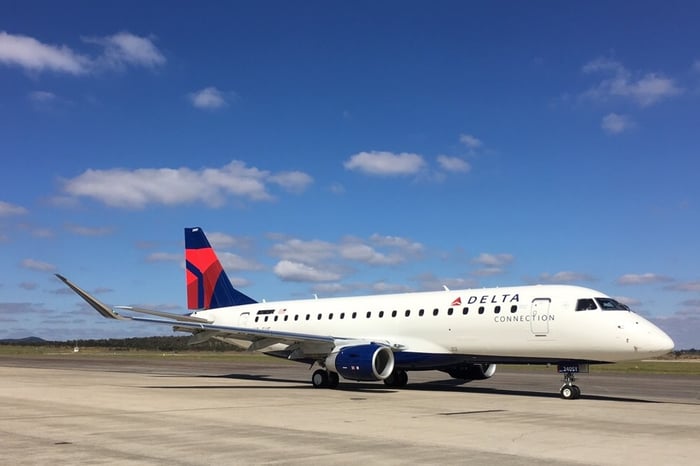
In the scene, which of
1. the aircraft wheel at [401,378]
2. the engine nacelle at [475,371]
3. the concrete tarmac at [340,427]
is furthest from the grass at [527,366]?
Result: the concrete tarmac at [340,427]

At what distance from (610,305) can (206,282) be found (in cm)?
2043

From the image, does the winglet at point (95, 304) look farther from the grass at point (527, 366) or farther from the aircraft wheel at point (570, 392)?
the grass at point (527, 366)

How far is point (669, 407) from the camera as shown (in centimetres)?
1856

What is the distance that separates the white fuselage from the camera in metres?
20.6

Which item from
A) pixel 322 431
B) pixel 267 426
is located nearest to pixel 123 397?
pixel 267 426

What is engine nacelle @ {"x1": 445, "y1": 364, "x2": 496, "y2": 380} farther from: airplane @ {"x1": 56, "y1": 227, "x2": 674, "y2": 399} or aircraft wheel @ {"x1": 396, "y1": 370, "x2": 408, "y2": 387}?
aircraft wheel @ {"x1": 396, "y1": 370, "x2": 408, "y2": 387}

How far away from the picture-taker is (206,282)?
3456 centimetres

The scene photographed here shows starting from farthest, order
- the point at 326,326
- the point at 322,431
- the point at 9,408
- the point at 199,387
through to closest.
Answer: the point at 326,326 < the point at 199,387 < the point at 9,408 < the point at 322,431

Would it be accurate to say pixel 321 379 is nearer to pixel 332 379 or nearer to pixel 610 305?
pixel 332 379

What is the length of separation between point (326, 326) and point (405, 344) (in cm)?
479

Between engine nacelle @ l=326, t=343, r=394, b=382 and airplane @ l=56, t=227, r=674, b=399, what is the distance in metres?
0.04

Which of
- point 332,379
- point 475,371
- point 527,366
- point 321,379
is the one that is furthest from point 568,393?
point 527,366

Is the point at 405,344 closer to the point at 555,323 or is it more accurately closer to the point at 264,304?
the point at 555,323

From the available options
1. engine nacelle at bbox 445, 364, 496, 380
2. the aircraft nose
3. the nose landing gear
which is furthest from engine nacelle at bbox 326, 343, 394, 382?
the aircraft nose
